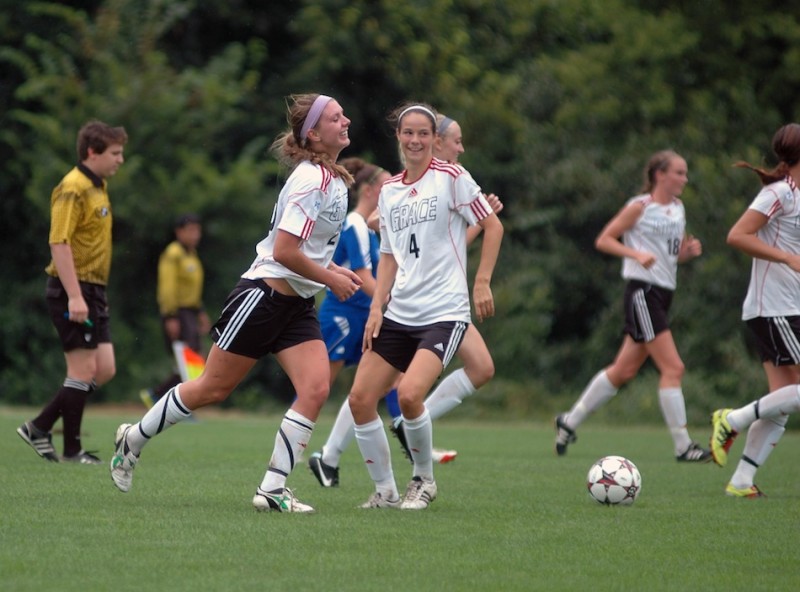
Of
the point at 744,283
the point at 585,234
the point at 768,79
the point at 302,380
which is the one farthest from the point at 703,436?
the point at 302,380

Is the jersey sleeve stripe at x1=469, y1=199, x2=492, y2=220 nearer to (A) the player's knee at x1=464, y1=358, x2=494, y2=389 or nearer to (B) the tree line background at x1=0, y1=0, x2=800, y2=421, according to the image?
(A) the player's knee at x1=464, y1=358, x2=494, y2=389

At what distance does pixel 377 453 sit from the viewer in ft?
22.9

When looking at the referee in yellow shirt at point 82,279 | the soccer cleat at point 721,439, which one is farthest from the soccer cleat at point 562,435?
the referee in yellow shirt at point 82,279

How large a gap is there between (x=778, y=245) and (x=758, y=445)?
3.94 ft

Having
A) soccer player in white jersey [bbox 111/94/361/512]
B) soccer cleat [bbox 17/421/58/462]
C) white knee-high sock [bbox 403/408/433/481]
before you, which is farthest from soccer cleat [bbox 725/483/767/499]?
soccer cleat [bbox 17/421/58/462]

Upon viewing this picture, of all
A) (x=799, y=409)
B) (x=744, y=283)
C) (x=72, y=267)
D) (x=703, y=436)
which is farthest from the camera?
(x=744, y=283)

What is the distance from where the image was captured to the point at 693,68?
19.8m

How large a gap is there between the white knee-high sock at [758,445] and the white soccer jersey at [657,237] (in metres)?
2.94

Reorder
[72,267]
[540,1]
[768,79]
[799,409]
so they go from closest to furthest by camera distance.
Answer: [799,409] → [72,267] → [768,79] → [540,1]

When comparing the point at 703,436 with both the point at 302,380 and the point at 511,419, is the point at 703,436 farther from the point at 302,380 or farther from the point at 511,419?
the point at 302,380

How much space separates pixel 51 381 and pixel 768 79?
441 inches

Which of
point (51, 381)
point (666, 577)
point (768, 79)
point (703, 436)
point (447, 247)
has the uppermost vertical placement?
point (768, 79)

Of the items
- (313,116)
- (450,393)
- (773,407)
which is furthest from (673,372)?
(313,116)

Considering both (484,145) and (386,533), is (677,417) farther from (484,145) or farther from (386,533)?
(484,145)
